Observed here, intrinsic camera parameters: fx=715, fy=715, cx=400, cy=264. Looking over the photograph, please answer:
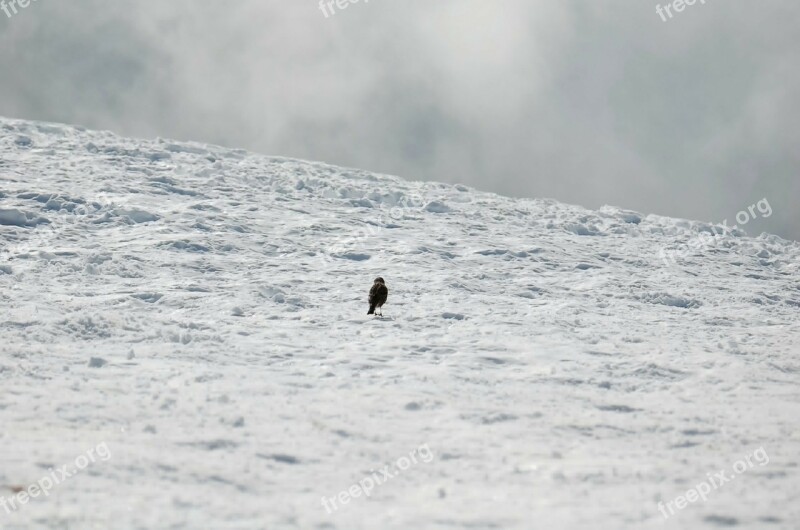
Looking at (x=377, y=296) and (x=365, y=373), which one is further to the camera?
(x=377, y=296)

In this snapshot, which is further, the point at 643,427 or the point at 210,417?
the point at 643,427

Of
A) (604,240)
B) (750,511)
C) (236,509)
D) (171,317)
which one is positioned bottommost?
(236,509)

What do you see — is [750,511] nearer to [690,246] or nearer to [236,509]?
[236,509]

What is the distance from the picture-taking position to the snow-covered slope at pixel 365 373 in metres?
6.51

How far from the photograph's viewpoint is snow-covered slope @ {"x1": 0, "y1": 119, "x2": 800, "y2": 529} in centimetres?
651

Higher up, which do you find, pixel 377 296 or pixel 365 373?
pixel 377 296

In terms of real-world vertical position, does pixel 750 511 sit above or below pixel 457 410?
below

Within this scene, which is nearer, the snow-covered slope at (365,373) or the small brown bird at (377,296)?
the snow-covered slope at (365,373)

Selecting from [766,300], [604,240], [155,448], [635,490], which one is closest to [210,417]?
[155,448]

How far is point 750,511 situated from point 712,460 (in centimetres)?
128

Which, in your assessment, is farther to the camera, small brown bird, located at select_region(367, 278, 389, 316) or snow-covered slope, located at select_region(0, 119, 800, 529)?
small brown bird, located at select_region(367, 278, 389, 316)

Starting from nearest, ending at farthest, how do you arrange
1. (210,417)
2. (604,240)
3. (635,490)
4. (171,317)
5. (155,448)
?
(635,490), (155,448), (210,417), (171,317), (604,240)

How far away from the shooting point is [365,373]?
10.4 metres

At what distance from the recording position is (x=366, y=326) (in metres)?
13.7
